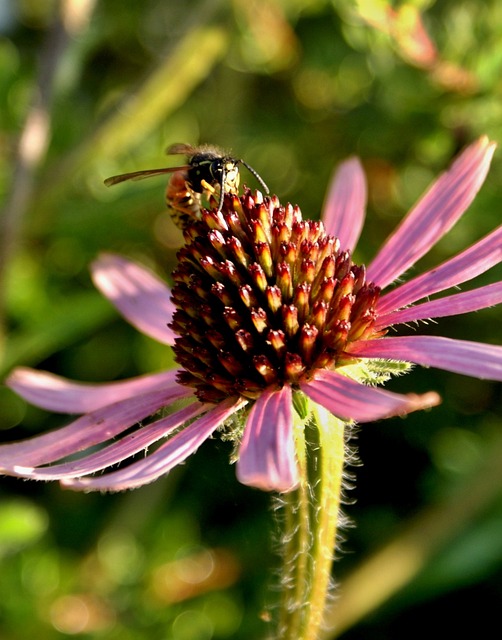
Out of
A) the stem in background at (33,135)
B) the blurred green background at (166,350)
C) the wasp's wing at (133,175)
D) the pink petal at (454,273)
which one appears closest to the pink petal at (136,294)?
the blurred green background at (166,350)

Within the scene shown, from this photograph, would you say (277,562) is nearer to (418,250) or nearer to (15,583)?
(15,583)

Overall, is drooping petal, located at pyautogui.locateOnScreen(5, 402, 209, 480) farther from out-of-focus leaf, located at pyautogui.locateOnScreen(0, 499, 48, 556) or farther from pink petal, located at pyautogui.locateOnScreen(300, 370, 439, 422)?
out-of-focus leaf, located at pyautogui.locateOnScreen(0, 499, 48, 556)

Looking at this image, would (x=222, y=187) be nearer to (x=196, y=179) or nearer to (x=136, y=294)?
(x=196, y=179)

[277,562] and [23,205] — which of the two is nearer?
[23,205]

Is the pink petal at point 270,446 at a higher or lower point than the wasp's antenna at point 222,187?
lower

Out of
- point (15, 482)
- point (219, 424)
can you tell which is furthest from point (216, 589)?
point (219, 424)

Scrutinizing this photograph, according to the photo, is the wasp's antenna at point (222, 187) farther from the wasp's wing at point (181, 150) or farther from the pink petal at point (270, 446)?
the pink petal at point (270, 446)
